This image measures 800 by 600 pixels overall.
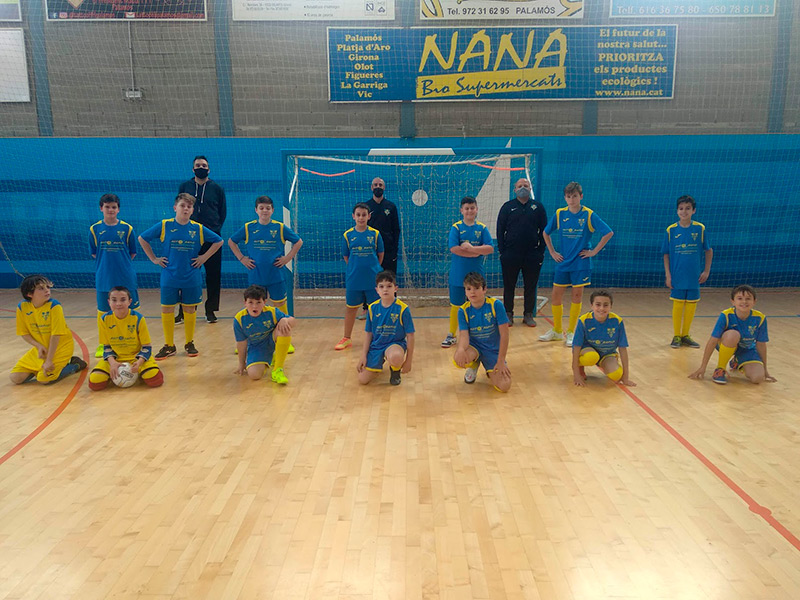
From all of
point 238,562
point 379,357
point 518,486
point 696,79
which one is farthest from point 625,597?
point 696,79

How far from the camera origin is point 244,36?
30.2 feet

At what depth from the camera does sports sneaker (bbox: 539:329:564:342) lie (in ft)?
21.1

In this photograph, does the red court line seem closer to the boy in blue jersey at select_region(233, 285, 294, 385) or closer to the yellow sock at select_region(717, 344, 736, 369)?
the boy in blue jersey at select_region(233, 285, 294, 385)

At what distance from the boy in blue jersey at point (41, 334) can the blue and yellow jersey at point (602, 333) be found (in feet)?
13.6

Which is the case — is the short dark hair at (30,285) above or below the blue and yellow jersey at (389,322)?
above

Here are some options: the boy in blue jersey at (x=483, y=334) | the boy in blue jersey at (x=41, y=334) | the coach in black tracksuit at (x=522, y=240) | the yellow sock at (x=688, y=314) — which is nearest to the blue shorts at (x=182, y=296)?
the boy in blue jersey at (x=41, y=334)

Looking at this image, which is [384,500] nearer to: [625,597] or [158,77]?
[625,597]

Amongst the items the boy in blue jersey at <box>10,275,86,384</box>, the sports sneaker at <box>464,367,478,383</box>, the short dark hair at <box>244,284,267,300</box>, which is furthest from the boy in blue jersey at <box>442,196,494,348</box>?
the boy in blue jersey at <box>10,275,86,384</box>

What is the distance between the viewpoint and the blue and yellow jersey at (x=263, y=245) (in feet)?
19.2

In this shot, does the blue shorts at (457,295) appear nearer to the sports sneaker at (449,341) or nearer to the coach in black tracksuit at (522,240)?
the sports sneaker at (449,341)

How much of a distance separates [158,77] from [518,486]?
861 centimetres

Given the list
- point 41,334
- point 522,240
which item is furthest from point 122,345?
point 522,240

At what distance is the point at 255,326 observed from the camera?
506 cm

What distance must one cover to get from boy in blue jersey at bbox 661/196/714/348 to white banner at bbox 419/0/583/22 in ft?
14.7
